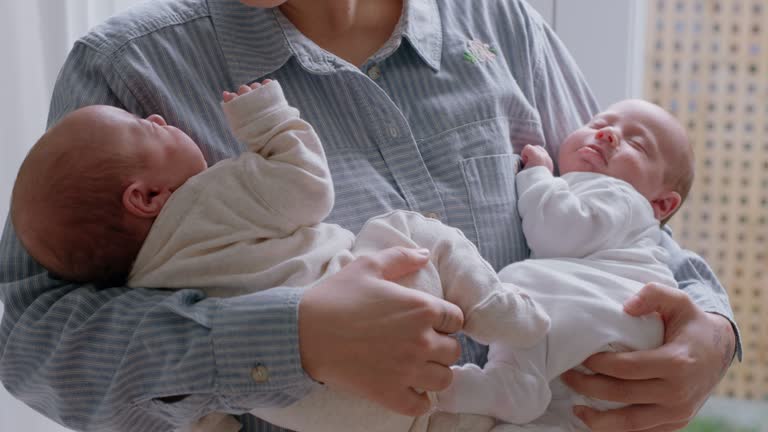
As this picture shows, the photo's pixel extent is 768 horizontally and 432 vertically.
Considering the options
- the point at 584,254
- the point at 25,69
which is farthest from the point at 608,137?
the point at 25,69

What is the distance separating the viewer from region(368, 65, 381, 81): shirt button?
1.45 metres

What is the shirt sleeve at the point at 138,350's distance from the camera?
1100mm

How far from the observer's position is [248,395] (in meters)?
1.11

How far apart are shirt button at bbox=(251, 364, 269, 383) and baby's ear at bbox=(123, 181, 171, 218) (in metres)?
0.28

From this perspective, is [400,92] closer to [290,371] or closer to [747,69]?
[290,371]

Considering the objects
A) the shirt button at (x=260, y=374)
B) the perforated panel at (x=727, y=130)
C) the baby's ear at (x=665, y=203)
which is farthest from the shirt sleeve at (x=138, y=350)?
the perforated panel at (x=727, y=130)

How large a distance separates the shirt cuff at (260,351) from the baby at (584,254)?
24 centimetres

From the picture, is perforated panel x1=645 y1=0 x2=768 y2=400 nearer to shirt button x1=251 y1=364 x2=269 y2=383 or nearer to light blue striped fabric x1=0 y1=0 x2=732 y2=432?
light blue striped fabric x1=0 y1=0 x2=732 y2=432

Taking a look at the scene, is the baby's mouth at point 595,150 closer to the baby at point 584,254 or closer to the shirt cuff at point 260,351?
the baby at point 584,254

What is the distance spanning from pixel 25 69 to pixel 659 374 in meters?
1.29

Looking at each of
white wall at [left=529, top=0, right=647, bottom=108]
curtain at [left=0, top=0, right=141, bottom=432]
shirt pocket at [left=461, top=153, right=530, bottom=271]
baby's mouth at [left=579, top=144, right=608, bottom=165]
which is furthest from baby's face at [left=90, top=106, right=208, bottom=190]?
white wall at [left=529, top=0, right=647, bottom=108]

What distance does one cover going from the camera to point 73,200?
1163mm

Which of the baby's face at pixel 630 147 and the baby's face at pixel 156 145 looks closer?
the baby's face at pixel 156 145

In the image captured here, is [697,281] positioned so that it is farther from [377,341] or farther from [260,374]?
[260,374]
